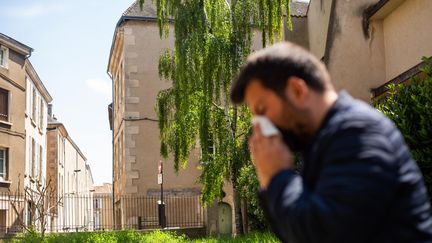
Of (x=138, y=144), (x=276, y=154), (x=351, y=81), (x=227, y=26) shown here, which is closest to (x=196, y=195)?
(x=138, y=144)

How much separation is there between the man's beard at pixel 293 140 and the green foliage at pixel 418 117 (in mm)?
6452

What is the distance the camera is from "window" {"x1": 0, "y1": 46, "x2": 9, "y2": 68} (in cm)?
2967

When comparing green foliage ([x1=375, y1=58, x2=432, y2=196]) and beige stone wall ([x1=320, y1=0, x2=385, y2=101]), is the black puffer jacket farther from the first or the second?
beige stone wall ([x1=320, y1=0, x2=385, y2=101])

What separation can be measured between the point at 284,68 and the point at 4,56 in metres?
30.1

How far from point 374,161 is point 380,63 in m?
14.7

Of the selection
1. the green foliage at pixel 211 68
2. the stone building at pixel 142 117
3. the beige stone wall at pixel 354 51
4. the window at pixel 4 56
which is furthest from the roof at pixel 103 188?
the beige stone wall at pixel 354 51

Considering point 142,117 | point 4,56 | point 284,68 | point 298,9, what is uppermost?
point 4,56

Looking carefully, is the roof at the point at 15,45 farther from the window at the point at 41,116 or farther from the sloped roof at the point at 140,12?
the window at the point at 41,116

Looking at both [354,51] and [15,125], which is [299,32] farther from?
[15,125]

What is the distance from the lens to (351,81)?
15.5 meters

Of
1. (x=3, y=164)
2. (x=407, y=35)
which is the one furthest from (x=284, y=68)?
(x=3, y=164)

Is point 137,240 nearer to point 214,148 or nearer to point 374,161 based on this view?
point 214,148

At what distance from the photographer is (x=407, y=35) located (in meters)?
14.3

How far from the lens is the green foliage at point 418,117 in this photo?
791 cm
